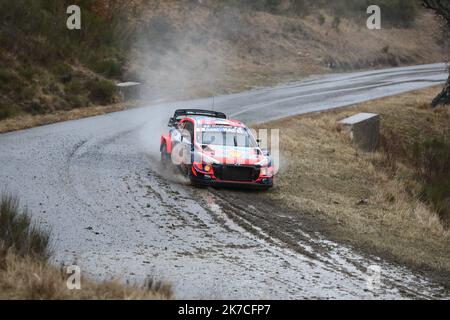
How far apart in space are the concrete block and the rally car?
7113 mm

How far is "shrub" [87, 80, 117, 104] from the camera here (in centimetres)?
2627

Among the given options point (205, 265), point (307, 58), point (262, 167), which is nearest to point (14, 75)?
point (262, 167)

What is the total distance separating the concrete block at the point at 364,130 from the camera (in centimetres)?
2186

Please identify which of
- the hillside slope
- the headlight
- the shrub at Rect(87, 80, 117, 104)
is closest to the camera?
the headlight

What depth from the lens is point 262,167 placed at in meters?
14.2

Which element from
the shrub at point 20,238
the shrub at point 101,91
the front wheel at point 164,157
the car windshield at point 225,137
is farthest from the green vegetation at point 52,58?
the shrub at point 20,238

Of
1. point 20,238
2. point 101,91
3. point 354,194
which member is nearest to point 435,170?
point 354,194

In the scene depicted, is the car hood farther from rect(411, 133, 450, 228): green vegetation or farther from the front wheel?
rect(411, 133, 450, 228): green vegetation

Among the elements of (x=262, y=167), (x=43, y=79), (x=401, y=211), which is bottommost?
(x=401, y=211)

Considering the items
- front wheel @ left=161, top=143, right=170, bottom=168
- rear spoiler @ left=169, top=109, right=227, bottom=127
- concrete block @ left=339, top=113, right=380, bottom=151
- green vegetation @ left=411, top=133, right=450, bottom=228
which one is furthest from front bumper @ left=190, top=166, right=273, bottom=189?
concrete block @ left=339, top=113, right=380, bottom=151
